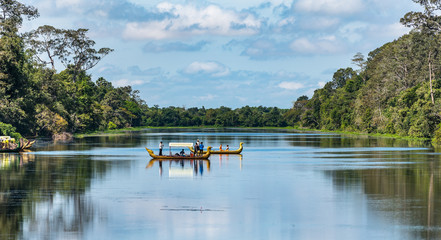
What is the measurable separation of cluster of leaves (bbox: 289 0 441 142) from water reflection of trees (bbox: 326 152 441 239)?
3867 cm

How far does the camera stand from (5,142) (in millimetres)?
62781

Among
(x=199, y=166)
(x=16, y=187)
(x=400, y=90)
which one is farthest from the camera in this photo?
(x=400, y=90)

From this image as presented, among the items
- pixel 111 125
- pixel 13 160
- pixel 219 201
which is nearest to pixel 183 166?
pixel 13 160

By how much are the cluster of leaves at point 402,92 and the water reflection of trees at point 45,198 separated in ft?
181

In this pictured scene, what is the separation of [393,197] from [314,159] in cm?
2671

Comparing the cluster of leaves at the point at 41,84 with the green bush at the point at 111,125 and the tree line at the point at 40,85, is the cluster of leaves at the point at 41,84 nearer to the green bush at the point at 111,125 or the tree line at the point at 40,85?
the tree line at the point at 40,85

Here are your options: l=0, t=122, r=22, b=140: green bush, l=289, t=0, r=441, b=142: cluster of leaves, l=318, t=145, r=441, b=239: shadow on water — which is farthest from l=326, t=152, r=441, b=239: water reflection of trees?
l=0, t=122, r=22, b=140: green bush

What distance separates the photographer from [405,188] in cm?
3192

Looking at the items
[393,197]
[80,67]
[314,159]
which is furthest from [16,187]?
[80,67]

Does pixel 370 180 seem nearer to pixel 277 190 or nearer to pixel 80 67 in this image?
pixel 277 190

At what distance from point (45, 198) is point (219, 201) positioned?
8027mm

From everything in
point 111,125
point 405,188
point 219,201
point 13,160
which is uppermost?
point 111,125

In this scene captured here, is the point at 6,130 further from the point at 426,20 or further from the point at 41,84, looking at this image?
the point at 426,20

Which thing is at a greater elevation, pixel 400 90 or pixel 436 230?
pixel 400 90
